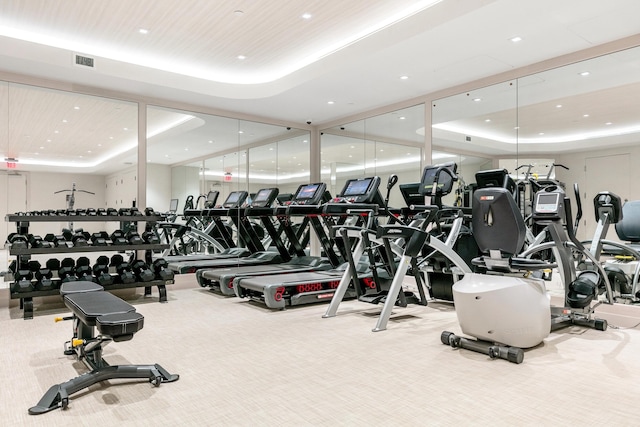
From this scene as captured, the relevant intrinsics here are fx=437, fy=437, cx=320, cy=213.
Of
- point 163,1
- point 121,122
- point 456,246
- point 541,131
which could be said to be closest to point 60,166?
point 121,122

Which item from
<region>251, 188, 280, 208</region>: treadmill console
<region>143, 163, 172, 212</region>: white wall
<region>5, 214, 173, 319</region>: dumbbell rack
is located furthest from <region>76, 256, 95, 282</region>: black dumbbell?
<region>251, 188, 280, 208</region>: treadmill console

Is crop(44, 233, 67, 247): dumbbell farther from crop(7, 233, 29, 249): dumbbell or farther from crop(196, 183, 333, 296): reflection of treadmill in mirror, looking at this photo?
crop(196, 183, 333, 296): reflection of treadmill in mirror

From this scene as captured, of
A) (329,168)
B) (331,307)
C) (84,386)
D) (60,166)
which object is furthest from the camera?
(329,168)

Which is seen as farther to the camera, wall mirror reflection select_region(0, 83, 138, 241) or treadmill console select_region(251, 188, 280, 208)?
treadmill console select_region(251, 188, 280, 208)

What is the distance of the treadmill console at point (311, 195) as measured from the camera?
6262 millimetres

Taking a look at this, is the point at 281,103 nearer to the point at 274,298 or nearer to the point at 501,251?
the point at 274,298

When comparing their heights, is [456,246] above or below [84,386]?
above

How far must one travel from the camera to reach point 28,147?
19.7ft

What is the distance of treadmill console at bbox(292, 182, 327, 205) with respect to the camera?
6.26 metres

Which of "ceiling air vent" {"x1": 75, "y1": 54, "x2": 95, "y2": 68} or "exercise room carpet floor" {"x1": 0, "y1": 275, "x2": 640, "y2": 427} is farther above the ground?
"ceiling air vent" {"x1": 75, "y1": 54, "x2": 95, "y2": 68}

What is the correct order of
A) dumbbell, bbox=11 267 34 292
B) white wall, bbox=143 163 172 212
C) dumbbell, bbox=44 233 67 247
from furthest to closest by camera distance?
white wall, bbox=143 163 172 212 → dumbbell, bbox=44 233 67 247 → dumbbell, bbox=11 267 34 292

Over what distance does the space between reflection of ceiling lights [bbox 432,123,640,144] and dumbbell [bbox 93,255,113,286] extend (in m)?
5.12

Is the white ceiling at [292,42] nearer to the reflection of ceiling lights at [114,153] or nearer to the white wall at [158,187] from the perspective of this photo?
the reflection of ceiling lights at [114,153]

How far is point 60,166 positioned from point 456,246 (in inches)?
225
